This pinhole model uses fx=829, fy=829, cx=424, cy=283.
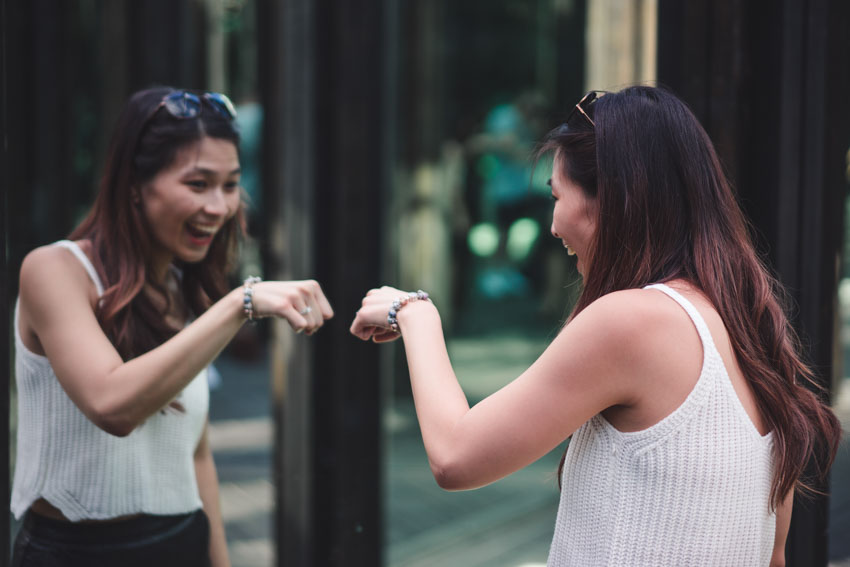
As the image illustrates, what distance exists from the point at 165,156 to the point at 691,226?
127 cm

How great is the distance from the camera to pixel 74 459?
6.13 feet

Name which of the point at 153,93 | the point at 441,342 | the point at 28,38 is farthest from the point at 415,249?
the point at 441,342

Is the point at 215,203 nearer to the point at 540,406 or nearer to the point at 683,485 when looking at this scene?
the point at 540,406

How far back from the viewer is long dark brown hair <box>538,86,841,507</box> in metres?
1.40

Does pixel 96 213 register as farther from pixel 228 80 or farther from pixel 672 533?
pixel 228 80

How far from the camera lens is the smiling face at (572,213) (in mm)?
1489

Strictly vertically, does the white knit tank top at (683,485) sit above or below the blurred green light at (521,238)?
above

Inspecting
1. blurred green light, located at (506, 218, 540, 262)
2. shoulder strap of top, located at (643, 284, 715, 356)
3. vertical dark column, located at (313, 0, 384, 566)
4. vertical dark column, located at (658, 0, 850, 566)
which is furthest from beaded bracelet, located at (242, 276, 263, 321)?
blurred green light, located at (506, 218, 540, 262)

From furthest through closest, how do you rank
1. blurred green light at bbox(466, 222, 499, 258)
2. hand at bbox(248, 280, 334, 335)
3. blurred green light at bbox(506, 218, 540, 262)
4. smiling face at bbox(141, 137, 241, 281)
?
blurred green light at bbox(466, 222, 499, 258)
blurred green light at bbox(506, 218, 540, 262)
smiling face at bbox(141, 137, 241, 281)
hand at bbox(248, 280, 334, 335)

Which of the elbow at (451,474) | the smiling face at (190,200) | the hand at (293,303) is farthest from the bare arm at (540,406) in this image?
the smiling face at (190,200)

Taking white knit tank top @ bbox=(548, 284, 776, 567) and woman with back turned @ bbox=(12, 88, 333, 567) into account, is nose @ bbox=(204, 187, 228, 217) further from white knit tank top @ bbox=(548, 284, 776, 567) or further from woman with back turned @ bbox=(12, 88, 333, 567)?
white knit tank top @ bbox=(548, 284, 776, 567)

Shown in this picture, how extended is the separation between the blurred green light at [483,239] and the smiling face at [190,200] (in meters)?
5.54

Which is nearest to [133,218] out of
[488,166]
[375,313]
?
[375,313]

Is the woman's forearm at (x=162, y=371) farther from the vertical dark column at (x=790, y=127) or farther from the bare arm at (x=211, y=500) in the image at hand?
the vertical dark column at (x=790, y=127)
